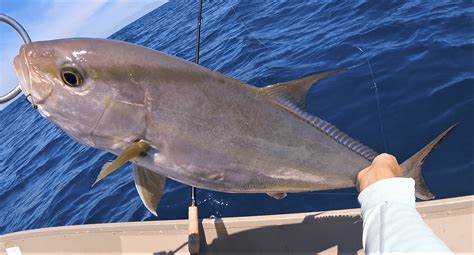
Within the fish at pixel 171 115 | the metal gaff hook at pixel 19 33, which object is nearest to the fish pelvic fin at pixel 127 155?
the fish at pixel 171 115

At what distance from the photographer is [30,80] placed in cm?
219

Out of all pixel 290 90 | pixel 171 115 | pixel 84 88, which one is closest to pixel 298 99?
pixel 290 90

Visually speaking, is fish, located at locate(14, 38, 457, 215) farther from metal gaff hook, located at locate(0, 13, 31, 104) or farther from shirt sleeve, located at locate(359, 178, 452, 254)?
metal gaff hook, located at locate(0, 13, 31, 104)

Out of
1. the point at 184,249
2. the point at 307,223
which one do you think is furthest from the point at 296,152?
the point at 184,249

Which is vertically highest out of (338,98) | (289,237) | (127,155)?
(338,98)

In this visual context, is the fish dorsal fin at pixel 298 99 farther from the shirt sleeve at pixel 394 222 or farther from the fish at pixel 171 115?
the shirt sleeve at pixel 394 222

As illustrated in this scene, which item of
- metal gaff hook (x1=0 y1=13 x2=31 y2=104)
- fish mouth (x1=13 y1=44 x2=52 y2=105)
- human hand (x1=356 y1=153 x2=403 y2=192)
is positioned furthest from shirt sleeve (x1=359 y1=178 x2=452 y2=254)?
metal gaff hook (x1=0 y1=13 x2=31 y2=104)

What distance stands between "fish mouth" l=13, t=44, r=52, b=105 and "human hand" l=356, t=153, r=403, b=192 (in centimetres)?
183

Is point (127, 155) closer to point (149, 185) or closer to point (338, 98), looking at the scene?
point (149, 185)

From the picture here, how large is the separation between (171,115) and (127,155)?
32cm

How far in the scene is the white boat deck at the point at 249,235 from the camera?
3.79m

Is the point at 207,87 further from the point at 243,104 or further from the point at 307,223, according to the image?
the point at 307,223

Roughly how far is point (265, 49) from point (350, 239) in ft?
24.8

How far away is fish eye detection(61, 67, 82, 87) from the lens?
7.19ft
